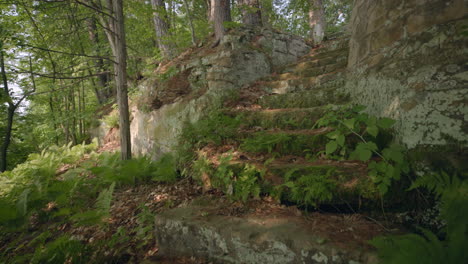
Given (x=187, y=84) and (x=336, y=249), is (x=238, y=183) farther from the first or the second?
(x=187, y=84)

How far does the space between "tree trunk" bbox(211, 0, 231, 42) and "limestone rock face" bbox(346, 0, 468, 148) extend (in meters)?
3.80

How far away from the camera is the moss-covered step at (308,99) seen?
11.2 ft

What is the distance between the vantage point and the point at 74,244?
91.7 inches

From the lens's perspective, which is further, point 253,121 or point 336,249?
point 253,121

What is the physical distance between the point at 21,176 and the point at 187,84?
176 inches

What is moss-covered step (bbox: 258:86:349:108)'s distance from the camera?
3.40 meters

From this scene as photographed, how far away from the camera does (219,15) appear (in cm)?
585

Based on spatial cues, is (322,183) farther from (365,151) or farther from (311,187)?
(365,151)

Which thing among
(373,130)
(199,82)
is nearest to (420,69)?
(373,130)

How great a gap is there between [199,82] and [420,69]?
4.13 meters

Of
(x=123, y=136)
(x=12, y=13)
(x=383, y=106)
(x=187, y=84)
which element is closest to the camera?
(x=383, y=106)

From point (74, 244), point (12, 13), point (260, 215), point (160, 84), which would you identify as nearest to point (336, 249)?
point (260, 215)

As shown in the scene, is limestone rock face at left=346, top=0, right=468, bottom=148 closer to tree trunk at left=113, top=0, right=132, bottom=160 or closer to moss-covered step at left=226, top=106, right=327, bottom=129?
moss-covered step at left=226, top=106, right=327, bottom=129

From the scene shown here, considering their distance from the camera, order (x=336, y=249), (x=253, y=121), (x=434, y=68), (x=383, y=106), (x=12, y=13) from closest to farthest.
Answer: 1. (x=336, y=249)
2. (x=434, y=68)
3. (x=383, y=106)
4. (x=253, y=121)
5. (x=12, y=13)
